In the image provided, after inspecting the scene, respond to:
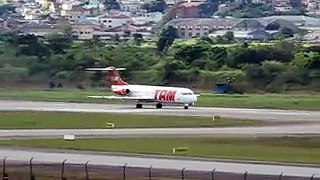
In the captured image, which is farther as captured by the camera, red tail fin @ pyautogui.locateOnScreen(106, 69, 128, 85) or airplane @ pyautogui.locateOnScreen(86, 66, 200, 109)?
red tail fin @ pyautogui.locateOnScreen(106, 69, 128, 85)

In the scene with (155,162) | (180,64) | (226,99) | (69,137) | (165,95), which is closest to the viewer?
(155,162)

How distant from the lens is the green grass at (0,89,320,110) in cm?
9712

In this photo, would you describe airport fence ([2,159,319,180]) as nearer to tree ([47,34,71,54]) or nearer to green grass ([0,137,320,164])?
green grass ([0,137,320,164])

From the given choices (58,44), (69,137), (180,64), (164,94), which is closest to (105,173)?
(69,137)

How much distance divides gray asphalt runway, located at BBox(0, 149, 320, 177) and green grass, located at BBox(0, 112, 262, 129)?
57.9 feet

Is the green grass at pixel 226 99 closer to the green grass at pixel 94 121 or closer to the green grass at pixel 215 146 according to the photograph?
the green grass at pixel 94 121

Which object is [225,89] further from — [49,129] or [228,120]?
[49,129]

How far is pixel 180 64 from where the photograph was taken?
133 metres

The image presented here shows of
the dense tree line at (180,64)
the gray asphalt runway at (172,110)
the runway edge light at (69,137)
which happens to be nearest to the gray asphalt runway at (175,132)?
the runway edge light at (69,137)

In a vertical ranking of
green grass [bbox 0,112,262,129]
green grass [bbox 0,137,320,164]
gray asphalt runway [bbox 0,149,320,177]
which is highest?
gray asphalt runway [bbox 0,149,320,177]

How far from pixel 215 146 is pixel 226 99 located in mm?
45546

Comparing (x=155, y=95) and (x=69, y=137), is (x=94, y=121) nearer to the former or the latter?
(x=69, y=137)

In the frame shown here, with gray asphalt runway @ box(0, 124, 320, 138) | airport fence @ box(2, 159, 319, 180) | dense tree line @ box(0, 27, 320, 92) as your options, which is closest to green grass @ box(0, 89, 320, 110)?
dense tree line @ box(0, 27, 320, 92)

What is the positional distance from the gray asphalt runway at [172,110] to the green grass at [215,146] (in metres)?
17.0
